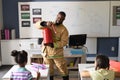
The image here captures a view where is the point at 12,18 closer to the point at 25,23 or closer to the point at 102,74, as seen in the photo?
the point at 25,23

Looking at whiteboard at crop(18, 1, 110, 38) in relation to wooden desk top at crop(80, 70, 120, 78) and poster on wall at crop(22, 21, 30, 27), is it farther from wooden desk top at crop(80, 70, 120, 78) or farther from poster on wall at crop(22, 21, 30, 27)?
wooden desk top at crop(80, 70, 120, 78)

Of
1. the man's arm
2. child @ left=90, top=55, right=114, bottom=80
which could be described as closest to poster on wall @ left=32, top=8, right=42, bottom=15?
the man's arm

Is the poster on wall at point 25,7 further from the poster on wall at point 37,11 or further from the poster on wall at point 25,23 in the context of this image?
the poster on wall at point 25,23

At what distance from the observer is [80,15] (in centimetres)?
614

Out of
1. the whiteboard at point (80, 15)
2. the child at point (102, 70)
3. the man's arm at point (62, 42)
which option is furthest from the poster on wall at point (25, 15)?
the child at point (102, 70)

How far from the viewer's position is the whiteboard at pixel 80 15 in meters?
6.10

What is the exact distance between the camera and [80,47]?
5.00 metres

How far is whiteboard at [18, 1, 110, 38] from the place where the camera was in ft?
20.0

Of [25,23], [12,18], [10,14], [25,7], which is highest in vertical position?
[25,7]

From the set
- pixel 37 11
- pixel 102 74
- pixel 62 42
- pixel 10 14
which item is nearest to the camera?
pixel 102 74

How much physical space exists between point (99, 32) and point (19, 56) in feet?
13.3

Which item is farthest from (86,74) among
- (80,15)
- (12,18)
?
(12,18)

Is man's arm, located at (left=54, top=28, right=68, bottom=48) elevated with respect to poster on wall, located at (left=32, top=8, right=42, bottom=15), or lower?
lower

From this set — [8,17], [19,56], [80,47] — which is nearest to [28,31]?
[8,17]
